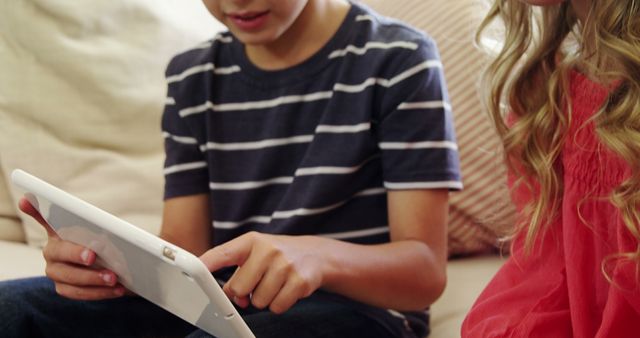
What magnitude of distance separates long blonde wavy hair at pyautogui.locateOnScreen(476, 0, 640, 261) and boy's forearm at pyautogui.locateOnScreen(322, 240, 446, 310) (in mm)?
110

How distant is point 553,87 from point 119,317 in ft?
1.72

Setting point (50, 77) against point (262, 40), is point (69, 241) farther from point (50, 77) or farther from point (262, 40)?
point (50, 77)

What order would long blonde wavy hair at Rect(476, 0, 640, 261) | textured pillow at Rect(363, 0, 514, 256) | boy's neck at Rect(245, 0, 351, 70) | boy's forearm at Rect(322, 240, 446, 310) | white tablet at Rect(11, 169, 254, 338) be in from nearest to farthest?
white tablet at Rect(11, 169, 254, 338), long blonde wavy hair at Rect(476, 0, 640, 261), boy's forearm at Rect(322, 240, 446, 310), boy's neck at Rect(245, 0, 351, 70), textured pillow at Rect(363, 0, 514, 256)

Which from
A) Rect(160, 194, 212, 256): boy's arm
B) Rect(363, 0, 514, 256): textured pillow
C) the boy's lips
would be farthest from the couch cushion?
the boy's lips

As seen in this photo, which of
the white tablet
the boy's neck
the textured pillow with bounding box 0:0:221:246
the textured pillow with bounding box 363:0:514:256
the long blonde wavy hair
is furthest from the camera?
the textured pillow with bounding box 0:0:221:246

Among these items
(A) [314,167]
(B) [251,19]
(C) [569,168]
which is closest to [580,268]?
(C) [569,168]

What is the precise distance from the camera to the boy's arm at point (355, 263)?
81 centimetres

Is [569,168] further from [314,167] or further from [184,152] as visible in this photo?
[184,152]

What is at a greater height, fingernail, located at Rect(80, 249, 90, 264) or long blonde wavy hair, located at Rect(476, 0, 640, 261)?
long blonde wavy hair, located at Rect(476, 0, 640, 261)

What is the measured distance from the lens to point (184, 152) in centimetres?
111

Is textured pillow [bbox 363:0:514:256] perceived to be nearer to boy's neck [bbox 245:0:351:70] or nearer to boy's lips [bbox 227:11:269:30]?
boy's neck [bbox 245:0:351:70]

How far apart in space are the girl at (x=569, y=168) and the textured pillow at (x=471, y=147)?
246mm

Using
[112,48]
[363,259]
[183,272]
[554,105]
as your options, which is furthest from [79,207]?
[112,48]

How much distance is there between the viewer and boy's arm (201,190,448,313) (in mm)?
805
